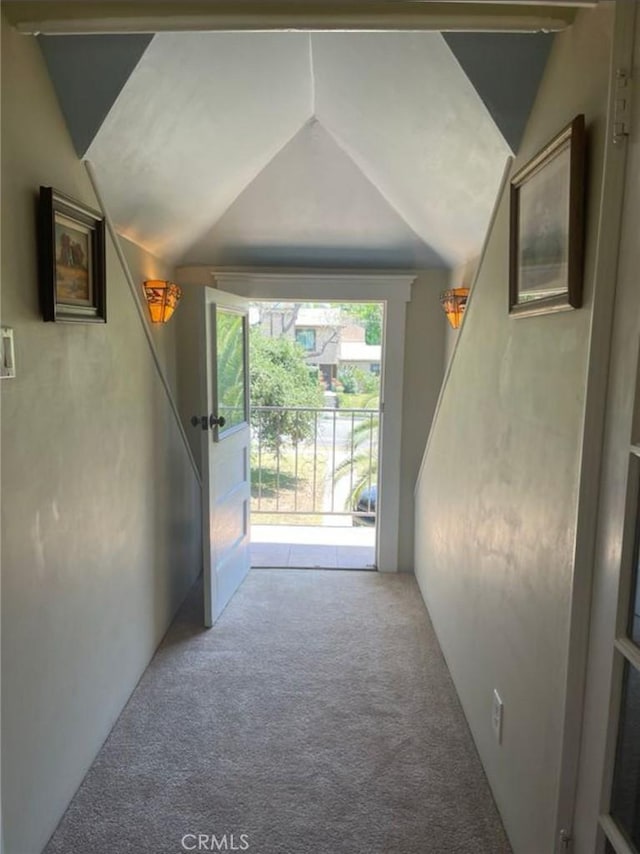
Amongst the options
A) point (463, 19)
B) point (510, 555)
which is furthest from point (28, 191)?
point (510, 555)

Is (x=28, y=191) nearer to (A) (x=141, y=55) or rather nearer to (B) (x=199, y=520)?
(A) (x=141, y=55)

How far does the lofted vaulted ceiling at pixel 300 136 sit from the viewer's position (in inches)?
59.2

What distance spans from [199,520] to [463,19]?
270 centimetres

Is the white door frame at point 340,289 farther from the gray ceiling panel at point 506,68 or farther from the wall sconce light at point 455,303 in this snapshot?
the gray ceiling panel at point 506,68

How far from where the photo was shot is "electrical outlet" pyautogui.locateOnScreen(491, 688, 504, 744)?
161 centimetres

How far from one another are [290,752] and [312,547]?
196 cm

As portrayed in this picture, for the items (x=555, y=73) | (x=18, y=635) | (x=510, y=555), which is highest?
(x=555, y=73)

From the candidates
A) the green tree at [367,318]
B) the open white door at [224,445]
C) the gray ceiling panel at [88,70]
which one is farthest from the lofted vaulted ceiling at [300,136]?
the green tree at [367,318]

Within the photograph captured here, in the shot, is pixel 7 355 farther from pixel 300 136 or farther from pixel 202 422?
pixel 300 136

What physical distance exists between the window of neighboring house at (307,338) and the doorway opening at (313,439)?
11 mm

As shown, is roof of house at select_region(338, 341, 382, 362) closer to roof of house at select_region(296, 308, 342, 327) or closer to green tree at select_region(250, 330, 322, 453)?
roof of house at select_region(296, 308, 342, 327)

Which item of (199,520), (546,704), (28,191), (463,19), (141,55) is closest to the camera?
(463,19)

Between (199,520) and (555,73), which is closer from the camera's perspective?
(555,73)

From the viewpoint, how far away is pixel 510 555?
5.15 ft
